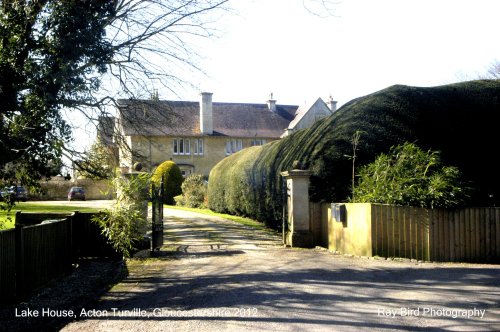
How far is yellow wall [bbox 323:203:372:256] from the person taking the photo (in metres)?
12.3

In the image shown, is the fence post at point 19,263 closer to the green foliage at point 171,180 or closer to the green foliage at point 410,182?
the green foliage at point 410,182

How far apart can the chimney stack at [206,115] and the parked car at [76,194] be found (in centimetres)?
1271

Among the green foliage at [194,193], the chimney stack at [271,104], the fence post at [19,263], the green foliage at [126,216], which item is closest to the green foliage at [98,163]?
the green foliage at [126,216]

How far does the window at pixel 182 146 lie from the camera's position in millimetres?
50781

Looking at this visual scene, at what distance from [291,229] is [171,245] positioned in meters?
3.51

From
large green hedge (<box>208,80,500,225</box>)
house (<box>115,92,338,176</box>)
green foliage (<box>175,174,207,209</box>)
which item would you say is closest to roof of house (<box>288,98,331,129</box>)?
house (<box>115,92,338,176</box>)

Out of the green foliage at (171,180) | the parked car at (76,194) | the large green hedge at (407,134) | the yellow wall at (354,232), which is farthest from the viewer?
the parked car at (76,194)

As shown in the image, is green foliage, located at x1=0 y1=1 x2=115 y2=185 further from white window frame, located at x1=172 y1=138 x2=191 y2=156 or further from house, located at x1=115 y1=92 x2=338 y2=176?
white window frame, located at x1=172 y1=138 x2=191 y2=156

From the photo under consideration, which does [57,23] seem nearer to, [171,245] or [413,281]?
[171,245]

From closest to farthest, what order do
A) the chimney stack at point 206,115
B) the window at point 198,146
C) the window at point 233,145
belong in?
the chimney stack at point 206,115, the window at point 198,146, the window at point 233,145

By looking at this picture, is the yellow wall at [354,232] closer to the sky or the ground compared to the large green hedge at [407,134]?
closer to the ground

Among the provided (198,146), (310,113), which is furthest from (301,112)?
(198,146)

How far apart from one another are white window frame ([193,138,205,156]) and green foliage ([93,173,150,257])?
38.0 m

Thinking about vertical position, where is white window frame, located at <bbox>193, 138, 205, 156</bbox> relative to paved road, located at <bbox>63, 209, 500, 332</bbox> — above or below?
above
